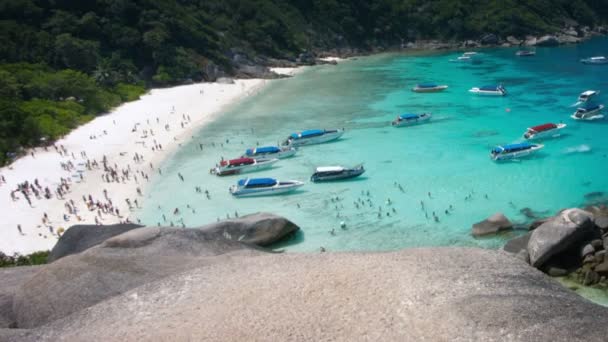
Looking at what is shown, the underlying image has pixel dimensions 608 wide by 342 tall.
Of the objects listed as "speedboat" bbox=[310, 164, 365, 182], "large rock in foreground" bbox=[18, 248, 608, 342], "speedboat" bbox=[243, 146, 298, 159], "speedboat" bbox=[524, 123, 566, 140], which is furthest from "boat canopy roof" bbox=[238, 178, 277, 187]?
"speedboat" bbox=[524, 123, 566, 140]

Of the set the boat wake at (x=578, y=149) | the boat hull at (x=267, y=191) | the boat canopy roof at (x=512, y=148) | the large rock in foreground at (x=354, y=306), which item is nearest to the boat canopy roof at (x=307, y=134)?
the boat hull at (x=267, y=191)

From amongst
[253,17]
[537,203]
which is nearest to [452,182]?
[537,203]

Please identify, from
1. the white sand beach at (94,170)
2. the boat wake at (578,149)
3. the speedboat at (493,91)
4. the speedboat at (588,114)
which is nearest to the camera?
the white sand beach at (94,170)

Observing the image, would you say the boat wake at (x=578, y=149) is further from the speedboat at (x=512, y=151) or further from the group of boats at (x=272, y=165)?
the group of boats at (x=272, y=165)

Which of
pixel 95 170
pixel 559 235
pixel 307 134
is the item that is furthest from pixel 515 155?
pixel 95 170

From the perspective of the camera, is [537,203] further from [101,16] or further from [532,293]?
[101,16]

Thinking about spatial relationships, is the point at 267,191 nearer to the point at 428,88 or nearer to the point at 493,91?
the point at 428,88

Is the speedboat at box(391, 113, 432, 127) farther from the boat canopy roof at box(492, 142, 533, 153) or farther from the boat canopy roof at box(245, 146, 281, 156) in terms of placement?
the boat canopy roof at box(245, 146, 281, 156)
